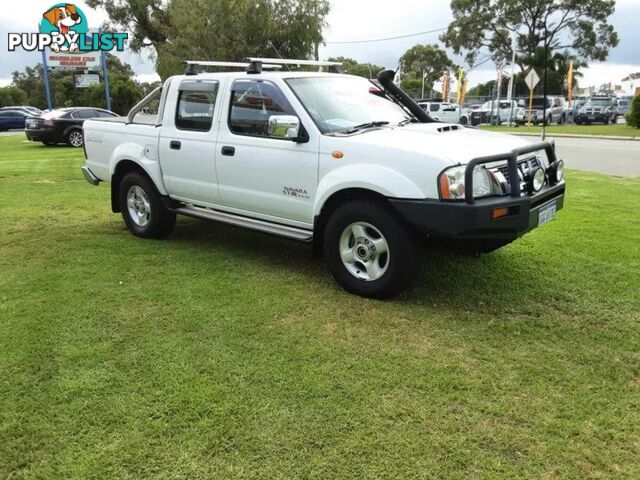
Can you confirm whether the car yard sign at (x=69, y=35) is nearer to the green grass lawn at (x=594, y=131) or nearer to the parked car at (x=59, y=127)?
the parked car at (x=59, y=127)

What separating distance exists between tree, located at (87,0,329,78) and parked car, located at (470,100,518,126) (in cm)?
1435

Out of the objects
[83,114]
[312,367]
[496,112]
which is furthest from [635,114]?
[312,367]

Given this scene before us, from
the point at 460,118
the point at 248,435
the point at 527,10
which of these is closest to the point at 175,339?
the point at 248,435

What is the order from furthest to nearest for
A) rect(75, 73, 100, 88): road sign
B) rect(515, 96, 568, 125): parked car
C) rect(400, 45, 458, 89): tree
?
1. rect(400, 45, 458, 89): tree
2. rect(75, 73, 100, 88): road sign
3. rect(515, 96, 568, 125): parked car

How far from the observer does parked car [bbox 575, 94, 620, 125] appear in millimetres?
34500

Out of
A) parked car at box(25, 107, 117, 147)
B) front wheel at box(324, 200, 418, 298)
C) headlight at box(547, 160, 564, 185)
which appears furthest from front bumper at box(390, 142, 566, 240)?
parked car at box(25, 107, 117, 147)

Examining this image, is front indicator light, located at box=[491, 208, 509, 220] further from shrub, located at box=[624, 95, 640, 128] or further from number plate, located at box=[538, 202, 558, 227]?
shrub, located at box=[624, 95, 640, 128]

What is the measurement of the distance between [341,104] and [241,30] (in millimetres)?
19680

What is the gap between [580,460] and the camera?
2.58 metres

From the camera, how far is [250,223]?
207 inches

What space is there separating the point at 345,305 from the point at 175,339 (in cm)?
130

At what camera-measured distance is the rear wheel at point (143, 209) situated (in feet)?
20.2

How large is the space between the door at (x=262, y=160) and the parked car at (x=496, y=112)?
1252 inches

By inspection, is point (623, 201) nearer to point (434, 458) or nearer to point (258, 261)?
point (258, 261)
